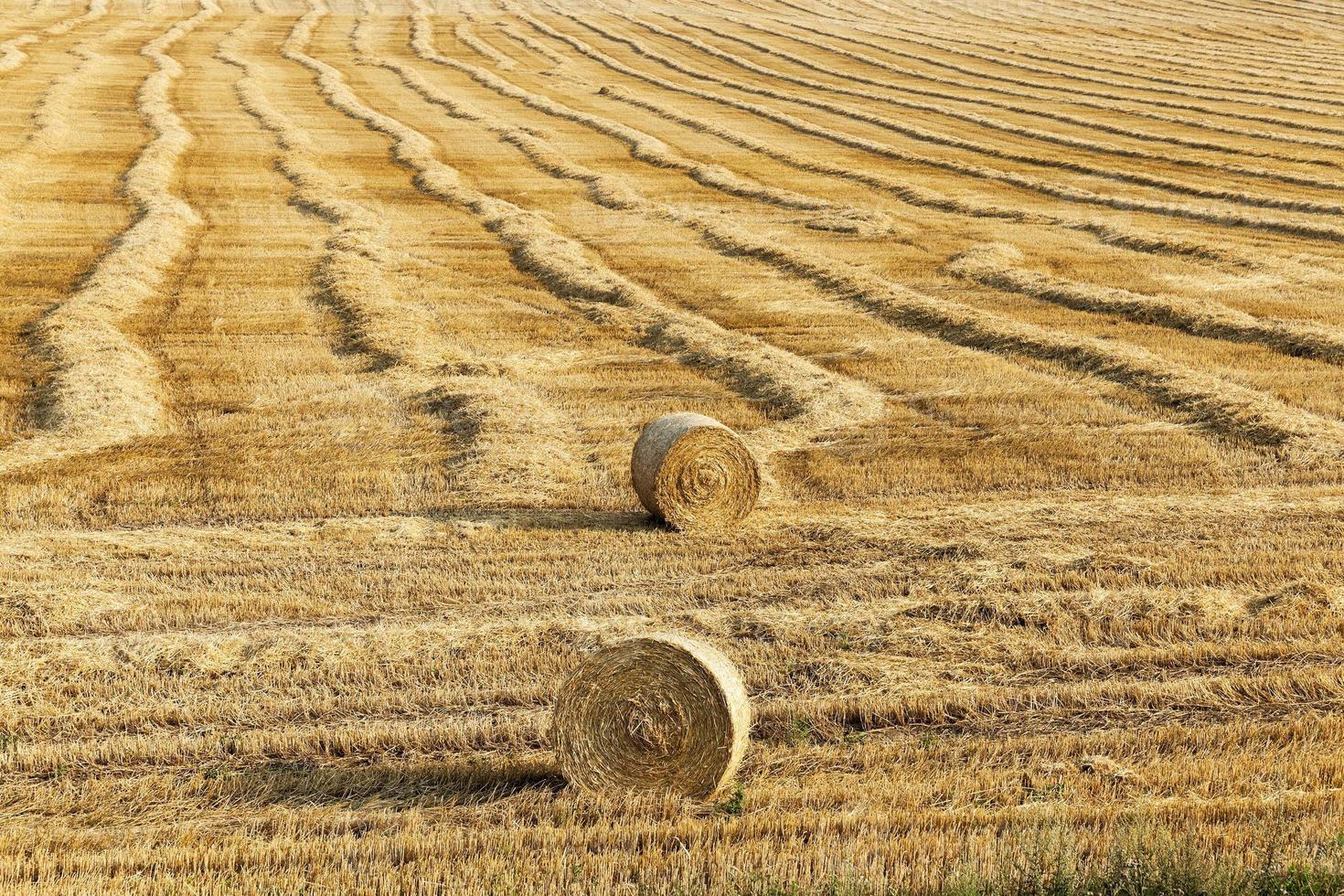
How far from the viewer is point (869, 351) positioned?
1877 centimetres

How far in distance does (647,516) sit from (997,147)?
28599 millimetres

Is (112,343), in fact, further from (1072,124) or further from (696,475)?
(1072,124)

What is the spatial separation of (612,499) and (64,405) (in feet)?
20.3

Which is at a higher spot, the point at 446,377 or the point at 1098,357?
the point at 1098,357

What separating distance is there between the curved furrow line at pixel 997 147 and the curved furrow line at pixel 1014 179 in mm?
1409

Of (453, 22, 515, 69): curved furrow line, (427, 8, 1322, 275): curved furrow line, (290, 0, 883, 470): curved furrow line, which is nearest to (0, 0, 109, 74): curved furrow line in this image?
(427, 8, 1322, 275): curved furrow line

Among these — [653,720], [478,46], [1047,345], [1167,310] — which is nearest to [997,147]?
[1167,310]

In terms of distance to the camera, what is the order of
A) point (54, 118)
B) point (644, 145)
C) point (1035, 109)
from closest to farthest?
point (644, 145) < point (54, 118) < point (1035, 109)

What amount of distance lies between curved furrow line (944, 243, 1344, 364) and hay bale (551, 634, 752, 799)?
13.0m

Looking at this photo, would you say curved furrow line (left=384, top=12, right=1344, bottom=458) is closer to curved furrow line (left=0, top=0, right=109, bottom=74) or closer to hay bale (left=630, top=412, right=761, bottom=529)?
hay bale (left=630, top=412, right=761, bottom=529)

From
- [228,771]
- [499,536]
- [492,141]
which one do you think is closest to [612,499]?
[499,536]

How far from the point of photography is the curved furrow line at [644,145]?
2922cm

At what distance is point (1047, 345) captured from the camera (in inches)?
730

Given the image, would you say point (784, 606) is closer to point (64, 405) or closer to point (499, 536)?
point (499, 536)
